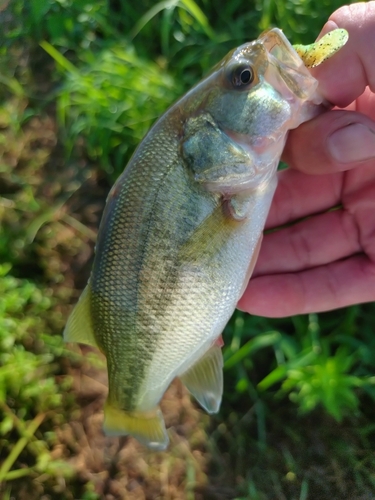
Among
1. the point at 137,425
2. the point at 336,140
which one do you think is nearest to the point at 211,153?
the point at 336,140

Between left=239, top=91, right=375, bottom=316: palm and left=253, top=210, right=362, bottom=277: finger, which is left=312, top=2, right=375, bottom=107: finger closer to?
left=239, top=91, right=375, bottom=316: palm

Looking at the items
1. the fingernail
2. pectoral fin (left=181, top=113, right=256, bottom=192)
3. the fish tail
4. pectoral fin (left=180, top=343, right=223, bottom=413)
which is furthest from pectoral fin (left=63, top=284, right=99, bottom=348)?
the fingernail

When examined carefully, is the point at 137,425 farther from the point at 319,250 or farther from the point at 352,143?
the point at 352,143

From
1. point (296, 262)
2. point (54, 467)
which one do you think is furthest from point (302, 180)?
point (54, 467)

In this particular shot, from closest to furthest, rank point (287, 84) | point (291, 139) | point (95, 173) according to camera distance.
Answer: point (287, 84) → point (291, 139) → point (95, 173)

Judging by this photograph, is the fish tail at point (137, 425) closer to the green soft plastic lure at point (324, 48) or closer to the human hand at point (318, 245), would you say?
the human hand at point (318, 245)

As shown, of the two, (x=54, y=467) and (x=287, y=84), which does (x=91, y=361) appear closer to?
(x=54, y=467)

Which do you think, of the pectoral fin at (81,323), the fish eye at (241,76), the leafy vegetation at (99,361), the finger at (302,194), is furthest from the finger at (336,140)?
the leafy vegetation at (99,361)
